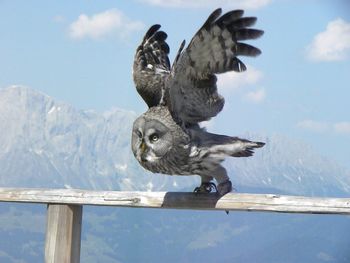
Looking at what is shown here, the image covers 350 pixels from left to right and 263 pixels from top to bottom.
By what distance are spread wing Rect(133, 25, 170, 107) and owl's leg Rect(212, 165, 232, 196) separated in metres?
0.59

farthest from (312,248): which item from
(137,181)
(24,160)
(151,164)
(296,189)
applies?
(24,160)

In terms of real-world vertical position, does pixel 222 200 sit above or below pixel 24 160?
below

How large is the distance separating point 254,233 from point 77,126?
374ft

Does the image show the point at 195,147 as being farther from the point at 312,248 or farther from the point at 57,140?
the point at 57,140

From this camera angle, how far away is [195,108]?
218 inches

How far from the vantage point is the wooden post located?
5500 mm

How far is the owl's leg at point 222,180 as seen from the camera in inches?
210

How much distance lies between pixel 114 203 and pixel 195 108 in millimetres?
757

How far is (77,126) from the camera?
18225 centimetres

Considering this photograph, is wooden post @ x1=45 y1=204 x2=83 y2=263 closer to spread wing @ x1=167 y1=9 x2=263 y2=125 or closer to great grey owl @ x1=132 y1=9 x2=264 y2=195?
great grey owl @ x1=132 y1=9 x2=264 y2=195

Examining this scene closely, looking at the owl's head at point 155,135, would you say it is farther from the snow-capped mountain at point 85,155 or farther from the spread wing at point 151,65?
the snow-capped mountain at point 85,155

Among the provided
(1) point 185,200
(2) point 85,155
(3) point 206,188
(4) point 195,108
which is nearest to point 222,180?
(3) point 206,188

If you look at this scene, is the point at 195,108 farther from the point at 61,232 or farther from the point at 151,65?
the point at 61,232

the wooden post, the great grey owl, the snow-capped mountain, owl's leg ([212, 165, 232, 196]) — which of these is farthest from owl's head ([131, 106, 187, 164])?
the snow-capped mountain
